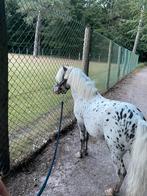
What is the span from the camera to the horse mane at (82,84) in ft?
14.4

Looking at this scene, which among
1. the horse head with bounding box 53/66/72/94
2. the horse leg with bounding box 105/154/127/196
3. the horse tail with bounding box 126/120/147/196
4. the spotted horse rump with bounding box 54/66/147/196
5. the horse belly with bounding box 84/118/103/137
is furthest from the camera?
the horse head with bounding box 53/66/72/94

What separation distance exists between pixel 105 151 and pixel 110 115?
1.57 m

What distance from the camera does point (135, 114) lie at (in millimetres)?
3613

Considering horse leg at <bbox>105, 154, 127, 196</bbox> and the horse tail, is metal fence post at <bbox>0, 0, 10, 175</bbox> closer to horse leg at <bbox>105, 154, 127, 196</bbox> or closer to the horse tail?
horse leg at <bbox>105, 154, 127, 196</bbox>

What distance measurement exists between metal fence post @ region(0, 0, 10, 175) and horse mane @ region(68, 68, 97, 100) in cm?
123

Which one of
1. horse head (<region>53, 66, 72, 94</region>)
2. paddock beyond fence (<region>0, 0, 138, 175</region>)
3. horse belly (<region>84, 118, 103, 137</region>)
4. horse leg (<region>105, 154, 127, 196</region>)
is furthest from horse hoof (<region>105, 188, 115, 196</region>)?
horse head (<region>53, 66, 72, 94</region>)

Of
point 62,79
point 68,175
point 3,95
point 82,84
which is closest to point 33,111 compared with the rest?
point 62,79

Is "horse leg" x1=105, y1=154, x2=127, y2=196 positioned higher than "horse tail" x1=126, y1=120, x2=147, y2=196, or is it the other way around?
"horse tail" x1=126, y1=120, x2=147, y2=196

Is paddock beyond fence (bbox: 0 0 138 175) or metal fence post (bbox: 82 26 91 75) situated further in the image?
metal fence post (bbox: 82 26 91 75)

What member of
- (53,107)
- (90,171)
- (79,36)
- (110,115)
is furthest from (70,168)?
(79,36)

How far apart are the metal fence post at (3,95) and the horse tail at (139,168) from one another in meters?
1.44

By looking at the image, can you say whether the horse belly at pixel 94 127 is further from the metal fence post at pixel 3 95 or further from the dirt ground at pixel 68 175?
the metal fence post at pixel 3 95

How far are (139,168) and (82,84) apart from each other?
1.69m

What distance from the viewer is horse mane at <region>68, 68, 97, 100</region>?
438 centimetres
